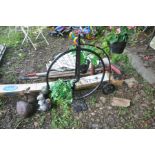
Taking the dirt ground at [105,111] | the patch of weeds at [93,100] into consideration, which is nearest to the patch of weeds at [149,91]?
the dirt ground at [105,111]

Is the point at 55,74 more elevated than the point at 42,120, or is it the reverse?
the point at 55,74

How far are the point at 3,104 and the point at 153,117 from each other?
2539 millimetres

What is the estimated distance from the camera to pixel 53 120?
11.6 ft

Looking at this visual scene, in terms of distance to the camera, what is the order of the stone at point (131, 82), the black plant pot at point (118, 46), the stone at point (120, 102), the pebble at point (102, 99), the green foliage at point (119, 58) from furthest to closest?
the green foliage at point (119, 58), the black plant pot at point (118, 46), the stone at point (131, 82), the pebble at point (102, 99), the stone at point (120, 102)

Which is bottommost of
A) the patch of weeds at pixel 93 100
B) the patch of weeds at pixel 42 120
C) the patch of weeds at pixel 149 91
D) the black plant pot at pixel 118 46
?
the patch of weeds at pixel 42 120

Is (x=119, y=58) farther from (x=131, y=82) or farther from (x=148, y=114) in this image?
(x=148, y=114)

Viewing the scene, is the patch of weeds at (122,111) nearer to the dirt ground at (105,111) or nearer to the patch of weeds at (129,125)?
the dirt ground at (105,111)

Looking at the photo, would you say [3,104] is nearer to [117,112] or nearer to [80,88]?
[80,88]

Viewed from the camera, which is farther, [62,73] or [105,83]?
[62,73]

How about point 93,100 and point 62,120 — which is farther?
point 93,100

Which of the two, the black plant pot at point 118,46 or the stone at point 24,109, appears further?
the black plant pot at point 118,46

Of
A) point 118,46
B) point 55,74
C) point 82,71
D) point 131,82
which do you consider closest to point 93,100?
point 82,71

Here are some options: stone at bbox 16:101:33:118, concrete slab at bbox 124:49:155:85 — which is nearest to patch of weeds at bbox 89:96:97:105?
stone at bbox 16:101:33:118
